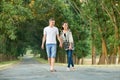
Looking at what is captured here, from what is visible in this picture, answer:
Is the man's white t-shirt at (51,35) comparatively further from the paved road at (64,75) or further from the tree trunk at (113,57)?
the tree trunk at (113,57)

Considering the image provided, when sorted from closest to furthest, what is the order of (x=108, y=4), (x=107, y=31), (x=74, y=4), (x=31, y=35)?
(x=108, y=4) < (x=107, y=31) < (x=74, y=4) < (x=31, y=35)

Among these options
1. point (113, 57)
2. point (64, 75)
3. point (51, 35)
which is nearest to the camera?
point (64, 75)

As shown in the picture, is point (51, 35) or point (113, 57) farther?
point (113, 57)

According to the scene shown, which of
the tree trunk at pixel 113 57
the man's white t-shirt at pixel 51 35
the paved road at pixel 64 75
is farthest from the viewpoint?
the tree trunk at pixel 113 57

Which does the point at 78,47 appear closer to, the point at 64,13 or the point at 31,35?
the point at 64,13

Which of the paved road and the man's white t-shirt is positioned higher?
the man's white t-shirt

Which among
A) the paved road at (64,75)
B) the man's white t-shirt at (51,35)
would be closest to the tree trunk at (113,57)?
the paved road at (64,75)

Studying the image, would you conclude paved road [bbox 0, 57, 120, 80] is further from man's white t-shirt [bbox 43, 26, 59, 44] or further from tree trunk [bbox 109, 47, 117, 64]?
tree trunk [bbox 109, 47, 117, 64]

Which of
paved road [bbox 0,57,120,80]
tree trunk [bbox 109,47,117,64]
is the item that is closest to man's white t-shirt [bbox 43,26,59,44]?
paved road [bbox 0,57,120,80]

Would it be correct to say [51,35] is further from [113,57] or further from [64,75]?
[113,57]

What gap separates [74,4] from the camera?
4766 cm

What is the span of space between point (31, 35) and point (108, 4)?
131ft

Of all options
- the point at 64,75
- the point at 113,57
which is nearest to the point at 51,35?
the point at 64,75

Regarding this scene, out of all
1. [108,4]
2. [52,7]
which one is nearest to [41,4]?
[52,7]
